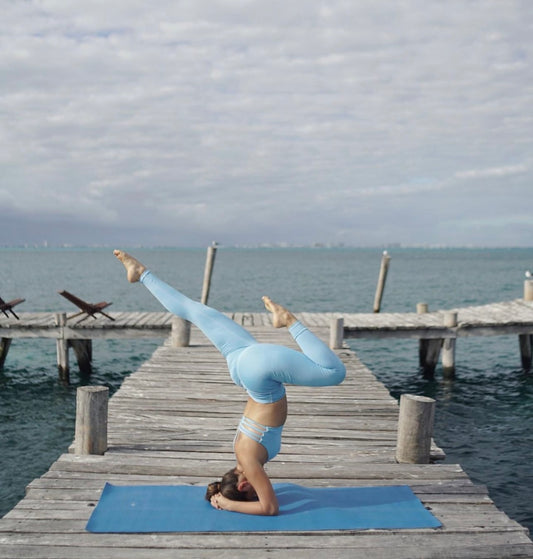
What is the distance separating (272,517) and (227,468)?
1255 mm

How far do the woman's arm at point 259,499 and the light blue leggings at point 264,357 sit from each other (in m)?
0.55

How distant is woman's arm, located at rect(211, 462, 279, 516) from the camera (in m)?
4.64

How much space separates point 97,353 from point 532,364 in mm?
15137

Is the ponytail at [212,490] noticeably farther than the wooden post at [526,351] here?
No

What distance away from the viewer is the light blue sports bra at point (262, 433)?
4715mm

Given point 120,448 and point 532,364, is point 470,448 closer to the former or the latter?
point 120,448

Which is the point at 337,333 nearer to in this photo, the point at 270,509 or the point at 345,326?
the point at 345,326

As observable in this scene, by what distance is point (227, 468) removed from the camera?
5.86 meters

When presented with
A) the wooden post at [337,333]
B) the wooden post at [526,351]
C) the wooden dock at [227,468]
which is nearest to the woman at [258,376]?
the wooden dock at [227,468]

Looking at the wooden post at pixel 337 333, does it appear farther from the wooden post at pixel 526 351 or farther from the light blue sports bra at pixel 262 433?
the wooden post at pixel 526 351

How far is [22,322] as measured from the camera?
1445 centimetres

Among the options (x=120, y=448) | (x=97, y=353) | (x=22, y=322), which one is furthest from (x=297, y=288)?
(x=120, y=448)

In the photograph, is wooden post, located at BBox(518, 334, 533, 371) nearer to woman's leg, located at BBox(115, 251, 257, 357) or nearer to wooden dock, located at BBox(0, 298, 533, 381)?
wooden dock, located at BBox(0, 298, 533, 381)

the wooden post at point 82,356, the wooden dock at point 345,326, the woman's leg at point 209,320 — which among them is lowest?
the wooden post at point 82,356
